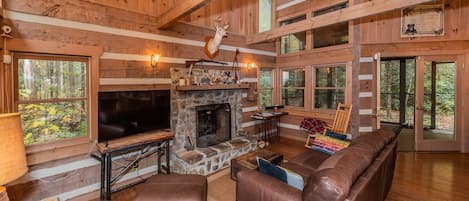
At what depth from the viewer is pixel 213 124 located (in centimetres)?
444

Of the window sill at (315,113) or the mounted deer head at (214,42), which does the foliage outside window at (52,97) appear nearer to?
the mounted deer head at (214,42)

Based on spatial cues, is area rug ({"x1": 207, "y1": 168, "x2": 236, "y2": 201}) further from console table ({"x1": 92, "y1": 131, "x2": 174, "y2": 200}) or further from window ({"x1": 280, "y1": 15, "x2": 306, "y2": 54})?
window ({"x1": 280, "y1": 15, "x2": 306, "y2": 54})

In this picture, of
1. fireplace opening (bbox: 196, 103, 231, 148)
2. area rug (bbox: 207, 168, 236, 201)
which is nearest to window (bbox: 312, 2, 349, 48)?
fireplace opening (bbox: 196, 103, 231, 148)

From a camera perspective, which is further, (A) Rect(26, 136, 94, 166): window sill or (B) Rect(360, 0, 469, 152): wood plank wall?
(B) Rect(360, 0, 469, 152): wood plank wall

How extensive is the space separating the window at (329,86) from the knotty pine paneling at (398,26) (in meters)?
0.90

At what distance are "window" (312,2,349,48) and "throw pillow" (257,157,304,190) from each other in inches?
167

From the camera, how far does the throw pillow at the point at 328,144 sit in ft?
10.5

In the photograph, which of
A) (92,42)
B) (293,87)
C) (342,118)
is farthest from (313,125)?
Result: (92,42)

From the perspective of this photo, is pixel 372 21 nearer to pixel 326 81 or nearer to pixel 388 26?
pixel 388 26

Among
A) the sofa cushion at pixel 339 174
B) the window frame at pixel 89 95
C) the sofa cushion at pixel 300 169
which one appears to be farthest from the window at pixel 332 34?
the window frame at pixel 89 95

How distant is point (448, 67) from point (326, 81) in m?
2.48

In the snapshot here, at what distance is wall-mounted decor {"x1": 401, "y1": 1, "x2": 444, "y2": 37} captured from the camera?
444 cm

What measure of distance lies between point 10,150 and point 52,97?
6.13 feet

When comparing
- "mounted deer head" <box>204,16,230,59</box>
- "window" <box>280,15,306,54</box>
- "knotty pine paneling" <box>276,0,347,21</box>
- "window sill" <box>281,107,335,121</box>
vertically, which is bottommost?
"window sill" <box>281,107,335,121</box>
